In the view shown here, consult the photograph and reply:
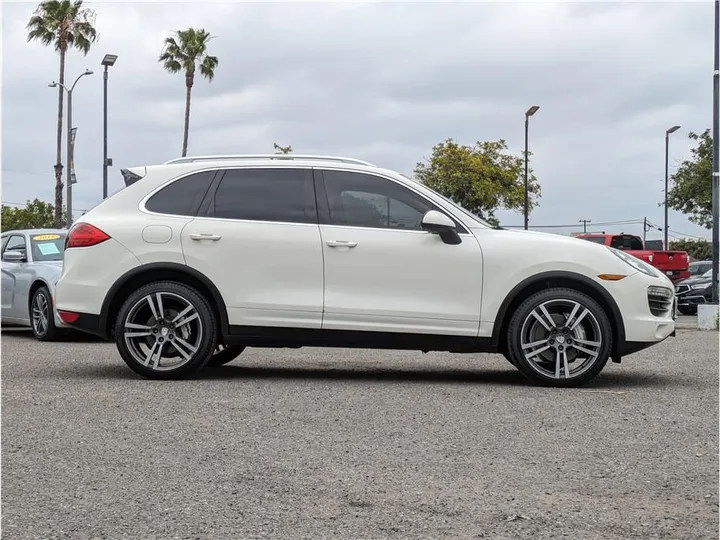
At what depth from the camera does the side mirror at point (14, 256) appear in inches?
523

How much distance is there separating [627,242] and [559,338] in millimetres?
20028

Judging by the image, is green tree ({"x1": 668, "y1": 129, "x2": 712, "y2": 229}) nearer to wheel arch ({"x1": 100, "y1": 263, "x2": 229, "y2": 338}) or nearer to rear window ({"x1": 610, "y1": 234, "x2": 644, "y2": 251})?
rear window ({"x1": 610, "y1": 234, "x2": 644, "y2": 251})

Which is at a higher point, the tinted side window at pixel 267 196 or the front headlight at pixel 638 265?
the tinted side window at pixel 267 196

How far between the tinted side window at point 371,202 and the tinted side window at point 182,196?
1020 mm

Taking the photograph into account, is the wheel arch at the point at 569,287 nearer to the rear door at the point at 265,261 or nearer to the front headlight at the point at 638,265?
the front headlight at the point at 638,265

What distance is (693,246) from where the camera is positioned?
2992 inches

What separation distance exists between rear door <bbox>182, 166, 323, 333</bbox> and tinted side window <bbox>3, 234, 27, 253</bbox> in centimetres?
623

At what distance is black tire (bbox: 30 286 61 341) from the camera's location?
12.7 meters

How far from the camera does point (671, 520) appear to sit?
408 centimetres

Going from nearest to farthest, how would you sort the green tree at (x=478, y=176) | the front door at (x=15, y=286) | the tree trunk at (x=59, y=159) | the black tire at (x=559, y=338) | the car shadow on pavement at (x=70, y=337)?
the black tire at (x=559, y=338)
the car shadow on pavement at (x=70, y=337)
the front door at (x=15, y=286)
the tree trunk at (x=59, y=159)
the green tree at (x=478, y=176)

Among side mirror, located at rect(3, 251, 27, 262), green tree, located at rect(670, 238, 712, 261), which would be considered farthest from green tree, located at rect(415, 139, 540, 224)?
side mirror, located at rect(3, 251, 27, 262)

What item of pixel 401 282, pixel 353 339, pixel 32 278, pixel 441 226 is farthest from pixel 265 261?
pixel 32 278

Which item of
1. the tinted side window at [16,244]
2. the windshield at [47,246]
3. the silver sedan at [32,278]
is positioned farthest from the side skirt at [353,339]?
the tinted side window at [16,244]

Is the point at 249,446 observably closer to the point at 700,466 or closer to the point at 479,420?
the point at 479,420
